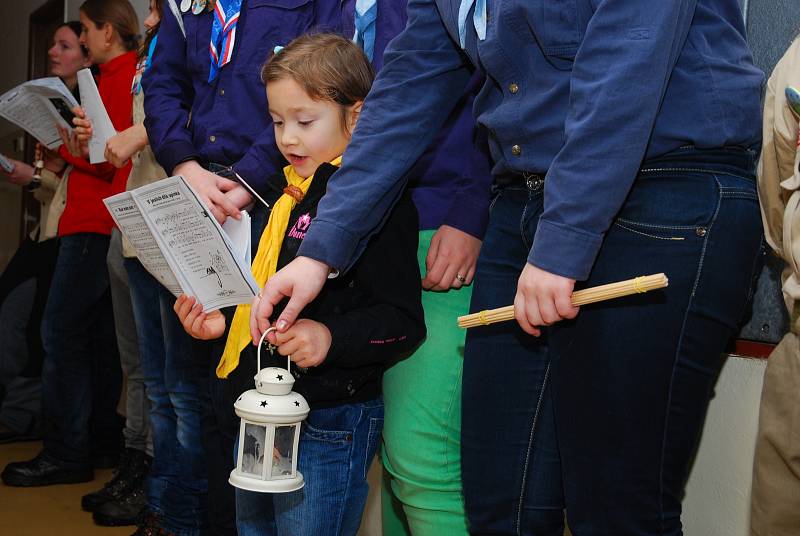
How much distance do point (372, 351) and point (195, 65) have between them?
0.91m

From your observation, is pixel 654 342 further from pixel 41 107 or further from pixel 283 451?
pixel 41 107

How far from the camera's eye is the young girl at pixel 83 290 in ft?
9.40

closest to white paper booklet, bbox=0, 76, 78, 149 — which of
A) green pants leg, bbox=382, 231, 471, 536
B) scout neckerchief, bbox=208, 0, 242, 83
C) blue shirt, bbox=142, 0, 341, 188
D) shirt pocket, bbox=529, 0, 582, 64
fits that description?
blue shirt, bbox=142, 0, 341, 188

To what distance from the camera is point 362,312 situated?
144 centimetres

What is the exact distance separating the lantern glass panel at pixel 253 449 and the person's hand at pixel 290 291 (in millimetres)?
143

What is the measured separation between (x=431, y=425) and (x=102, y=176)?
1.90 metres

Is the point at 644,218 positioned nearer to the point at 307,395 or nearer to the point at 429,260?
the point at 429,260

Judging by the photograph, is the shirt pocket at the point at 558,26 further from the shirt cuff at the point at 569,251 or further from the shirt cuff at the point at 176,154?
the shirt cuff at the point at 176,154

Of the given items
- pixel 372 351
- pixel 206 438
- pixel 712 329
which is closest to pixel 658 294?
pixel 712 329

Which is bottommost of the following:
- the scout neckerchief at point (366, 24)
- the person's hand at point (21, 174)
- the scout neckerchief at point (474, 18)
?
the person's hand at point (21, 174)

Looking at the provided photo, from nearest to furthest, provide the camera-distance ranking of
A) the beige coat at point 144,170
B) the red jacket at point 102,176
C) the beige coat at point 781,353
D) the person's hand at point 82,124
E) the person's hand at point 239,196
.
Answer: the beige coat at point 781,353 → the person's hand at point 239,196 → the beige coat at point 144,170 → the person's hand at point 82,124 → the red jacket at point 102,176

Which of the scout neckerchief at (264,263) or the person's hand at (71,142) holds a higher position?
the scout neckerchief at (264,263)

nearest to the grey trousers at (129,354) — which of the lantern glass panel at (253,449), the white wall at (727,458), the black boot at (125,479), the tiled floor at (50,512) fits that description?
the black boot at (125,479)

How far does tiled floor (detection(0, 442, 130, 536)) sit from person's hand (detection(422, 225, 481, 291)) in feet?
5.21
